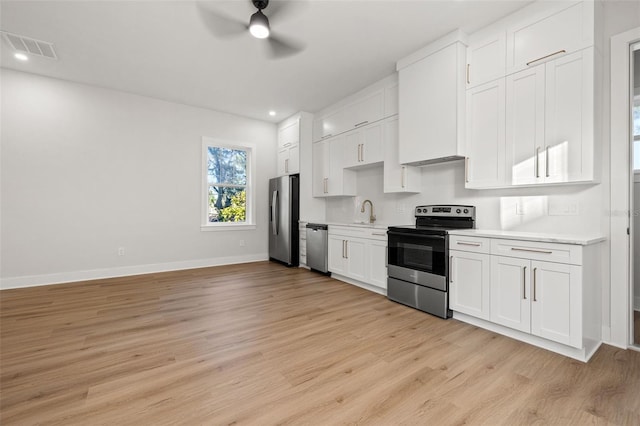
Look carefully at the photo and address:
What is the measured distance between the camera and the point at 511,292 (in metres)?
2.40

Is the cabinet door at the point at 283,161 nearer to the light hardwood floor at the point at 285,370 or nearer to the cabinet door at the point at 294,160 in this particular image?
the cabinet door at the point at 294,160

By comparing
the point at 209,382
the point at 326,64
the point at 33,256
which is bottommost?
the point at 209,382

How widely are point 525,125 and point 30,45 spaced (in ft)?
17.1

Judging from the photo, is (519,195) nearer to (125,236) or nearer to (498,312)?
(498,312)

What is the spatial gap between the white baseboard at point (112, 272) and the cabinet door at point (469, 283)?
13.2ft

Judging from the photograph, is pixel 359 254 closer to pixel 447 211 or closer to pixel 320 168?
pixel 447 211

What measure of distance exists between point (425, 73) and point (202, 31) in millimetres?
2414

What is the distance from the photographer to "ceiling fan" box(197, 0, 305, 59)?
2.46 m

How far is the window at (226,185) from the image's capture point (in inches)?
214

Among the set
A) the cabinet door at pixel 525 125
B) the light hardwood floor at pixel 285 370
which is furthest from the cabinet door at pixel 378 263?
the cabinet door at pixel 525 125

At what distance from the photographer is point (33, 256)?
4012 millimetres

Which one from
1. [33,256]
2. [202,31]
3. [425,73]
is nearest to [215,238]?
[33,256]

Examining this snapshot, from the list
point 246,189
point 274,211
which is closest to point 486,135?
point 274,211

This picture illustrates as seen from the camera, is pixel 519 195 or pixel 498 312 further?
pixel 519 195
